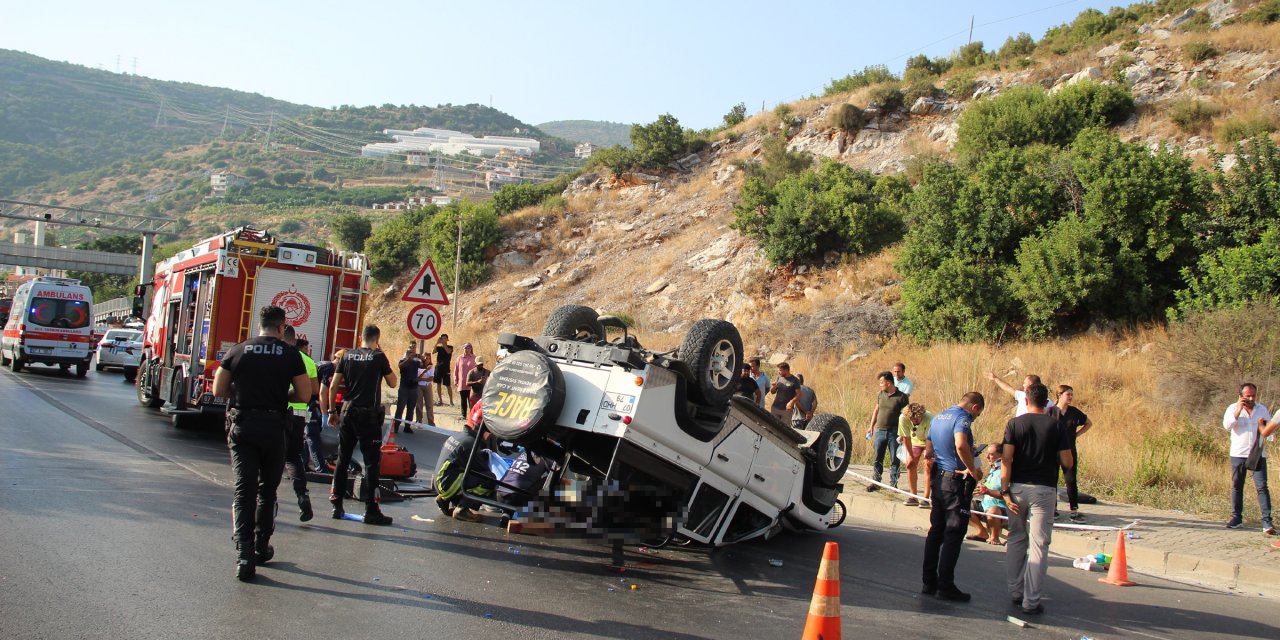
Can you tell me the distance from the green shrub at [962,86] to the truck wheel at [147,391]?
102ft

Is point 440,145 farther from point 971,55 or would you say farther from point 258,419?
point 258,419

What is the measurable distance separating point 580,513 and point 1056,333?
604 inches

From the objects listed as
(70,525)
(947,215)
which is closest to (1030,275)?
(947,215)

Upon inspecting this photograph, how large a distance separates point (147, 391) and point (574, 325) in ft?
39.6

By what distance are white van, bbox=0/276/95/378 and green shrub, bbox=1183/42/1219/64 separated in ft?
114

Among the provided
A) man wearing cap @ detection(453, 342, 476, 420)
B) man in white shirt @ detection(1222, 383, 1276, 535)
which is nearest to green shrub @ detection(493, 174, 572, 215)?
man wearing cap @ detection(453, 342, 476, 420)

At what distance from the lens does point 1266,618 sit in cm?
684

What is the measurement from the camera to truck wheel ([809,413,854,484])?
8484 millimetres

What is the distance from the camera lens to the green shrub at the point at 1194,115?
26016 millimetres

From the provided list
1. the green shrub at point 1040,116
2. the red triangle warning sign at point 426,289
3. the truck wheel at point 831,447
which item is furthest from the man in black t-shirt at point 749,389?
the green shrub at point 1040,116

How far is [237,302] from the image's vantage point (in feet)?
44.4

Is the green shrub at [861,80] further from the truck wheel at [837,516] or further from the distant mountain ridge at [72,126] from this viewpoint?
the distant mountain ridge at [72,126]

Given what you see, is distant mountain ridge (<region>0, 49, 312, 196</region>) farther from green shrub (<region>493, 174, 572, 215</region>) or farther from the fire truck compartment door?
the fire truck compartment door

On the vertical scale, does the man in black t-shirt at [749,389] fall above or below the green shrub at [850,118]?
below
